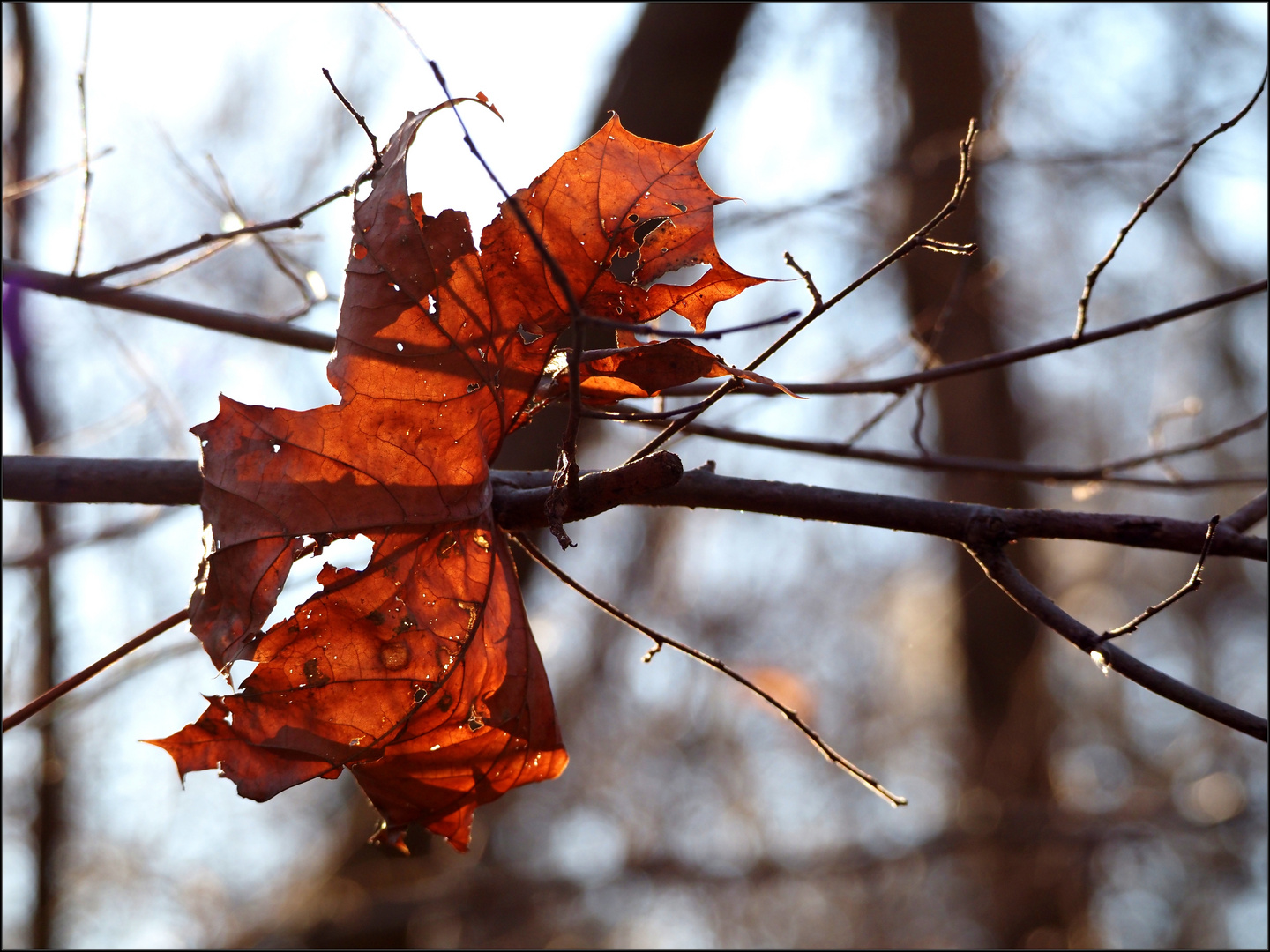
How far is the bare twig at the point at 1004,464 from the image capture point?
4.08ft

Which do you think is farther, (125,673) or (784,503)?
(125,673)

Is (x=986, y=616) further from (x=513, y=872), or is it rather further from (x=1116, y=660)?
(x=1116, y=660)

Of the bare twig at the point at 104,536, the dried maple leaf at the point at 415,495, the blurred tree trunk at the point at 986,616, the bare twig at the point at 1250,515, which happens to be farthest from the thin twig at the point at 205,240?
the blurred tree trunk at the point at 986,616

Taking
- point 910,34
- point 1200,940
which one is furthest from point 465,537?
point 1200,940

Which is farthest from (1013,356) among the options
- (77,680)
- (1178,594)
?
(77,680)

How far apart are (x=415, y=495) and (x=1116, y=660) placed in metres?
0.61

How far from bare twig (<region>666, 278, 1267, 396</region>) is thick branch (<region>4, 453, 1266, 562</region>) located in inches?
8.6

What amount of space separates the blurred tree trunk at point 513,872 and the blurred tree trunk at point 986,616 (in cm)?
97

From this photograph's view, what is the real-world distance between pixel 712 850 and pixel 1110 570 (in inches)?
133

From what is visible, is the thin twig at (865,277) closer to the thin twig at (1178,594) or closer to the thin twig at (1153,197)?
the thin twig at (1153,197)

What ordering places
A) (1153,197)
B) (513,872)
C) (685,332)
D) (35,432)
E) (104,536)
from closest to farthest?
(685,332) < (1153,197) < (104,536) < (35,432) < (513,872)

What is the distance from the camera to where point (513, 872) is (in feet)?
11.3

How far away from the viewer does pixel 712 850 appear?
414 cm

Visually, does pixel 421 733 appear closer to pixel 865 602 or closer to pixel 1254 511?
pixel 1254 511
